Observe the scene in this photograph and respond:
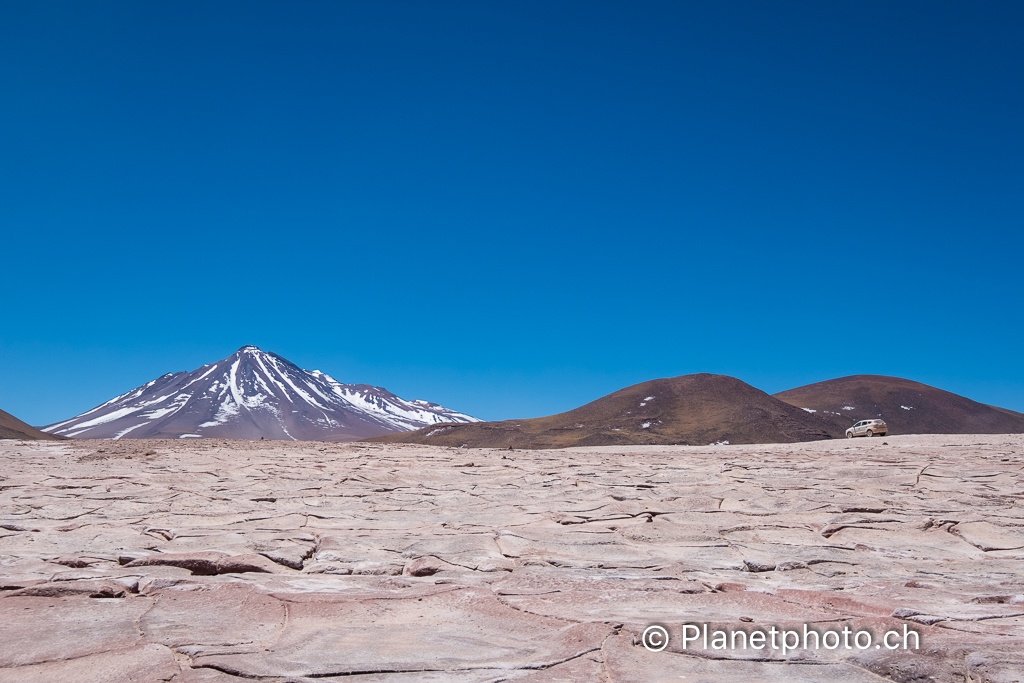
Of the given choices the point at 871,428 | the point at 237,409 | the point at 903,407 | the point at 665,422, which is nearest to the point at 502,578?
the point at 871,428

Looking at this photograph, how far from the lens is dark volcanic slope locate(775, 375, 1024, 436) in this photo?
76.0 metres

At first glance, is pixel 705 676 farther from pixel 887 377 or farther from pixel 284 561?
pixel 887 377

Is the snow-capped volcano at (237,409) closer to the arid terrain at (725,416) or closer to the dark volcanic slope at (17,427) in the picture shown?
the arid terrain at (725,416)

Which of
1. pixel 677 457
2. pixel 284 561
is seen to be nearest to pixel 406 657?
pixel 284 561

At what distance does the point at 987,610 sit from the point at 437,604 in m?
2.90

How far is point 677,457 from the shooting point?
38.3 feet

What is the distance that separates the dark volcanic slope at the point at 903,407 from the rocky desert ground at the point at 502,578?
7234 cm

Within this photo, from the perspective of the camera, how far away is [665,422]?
183 feet

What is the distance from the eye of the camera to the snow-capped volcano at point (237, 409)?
13325cm

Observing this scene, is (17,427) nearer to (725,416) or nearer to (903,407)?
(725,416)

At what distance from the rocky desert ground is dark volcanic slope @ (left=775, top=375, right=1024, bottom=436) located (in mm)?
72344

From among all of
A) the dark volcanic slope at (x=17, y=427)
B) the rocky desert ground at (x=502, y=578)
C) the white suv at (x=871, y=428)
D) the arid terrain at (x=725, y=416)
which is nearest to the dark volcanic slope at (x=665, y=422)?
the arid terrain at (x=725, y=416)

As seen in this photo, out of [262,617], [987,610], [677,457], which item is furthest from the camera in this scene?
[677,457]

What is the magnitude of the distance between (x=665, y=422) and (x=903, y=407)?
4596 cm
